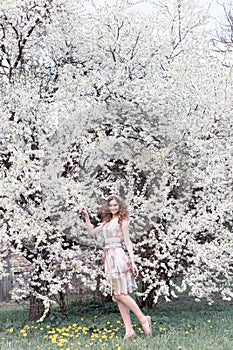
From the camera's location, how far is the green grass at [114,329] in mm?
4902

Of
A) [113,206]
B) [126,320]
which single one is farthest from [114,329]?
[113,206]

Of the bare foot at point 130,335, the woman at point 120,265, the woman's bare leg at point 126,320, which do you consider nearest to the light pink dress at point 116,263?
the woman at point 120,265

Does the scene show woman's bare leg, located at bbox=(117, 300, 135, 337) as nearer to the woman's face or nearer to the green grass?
the green grass

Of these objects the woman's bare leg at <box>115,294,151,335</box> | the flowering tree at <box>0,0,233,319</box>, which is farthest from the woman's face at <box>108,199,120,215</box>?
the woman's bare leg at <box>115,294,151,335</box>

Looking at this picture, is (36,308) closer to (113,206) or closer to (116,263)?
(116,263)

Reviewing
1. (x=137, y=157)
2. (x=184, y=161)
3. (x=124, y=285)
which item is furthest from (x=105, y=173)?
(x=124, y=285)

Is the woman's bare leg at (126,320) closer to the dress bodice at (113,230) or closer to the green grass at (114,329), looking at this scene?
the green grass at (114,329)

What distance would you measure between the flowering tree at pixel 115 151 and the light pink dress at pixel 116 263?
47 centimetres

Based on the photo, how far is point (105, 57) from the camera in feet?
24.2

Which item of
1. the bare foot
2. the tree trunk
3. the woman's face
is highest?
the woman's face

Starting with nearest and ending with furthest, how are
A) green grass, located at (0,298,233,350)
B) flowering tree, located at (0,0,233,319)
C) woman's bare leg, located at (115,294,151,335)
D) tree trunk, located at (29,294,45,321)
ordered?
green grass, located at (0,298,233,350) < woman's bare leg, located at (115,294,151,335) < flowering tree, located at (0,0,233,319) < tree trunk, located at (29,294,45,321)

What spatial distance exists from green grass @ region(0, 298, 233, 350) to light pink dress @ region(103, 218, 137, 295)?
0.49 metres

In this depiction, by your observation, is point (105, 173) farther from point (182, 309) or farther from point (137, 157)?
point (182, 309)

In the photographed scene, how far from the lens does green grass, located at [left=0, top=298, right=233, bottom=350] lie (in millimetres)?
4902
